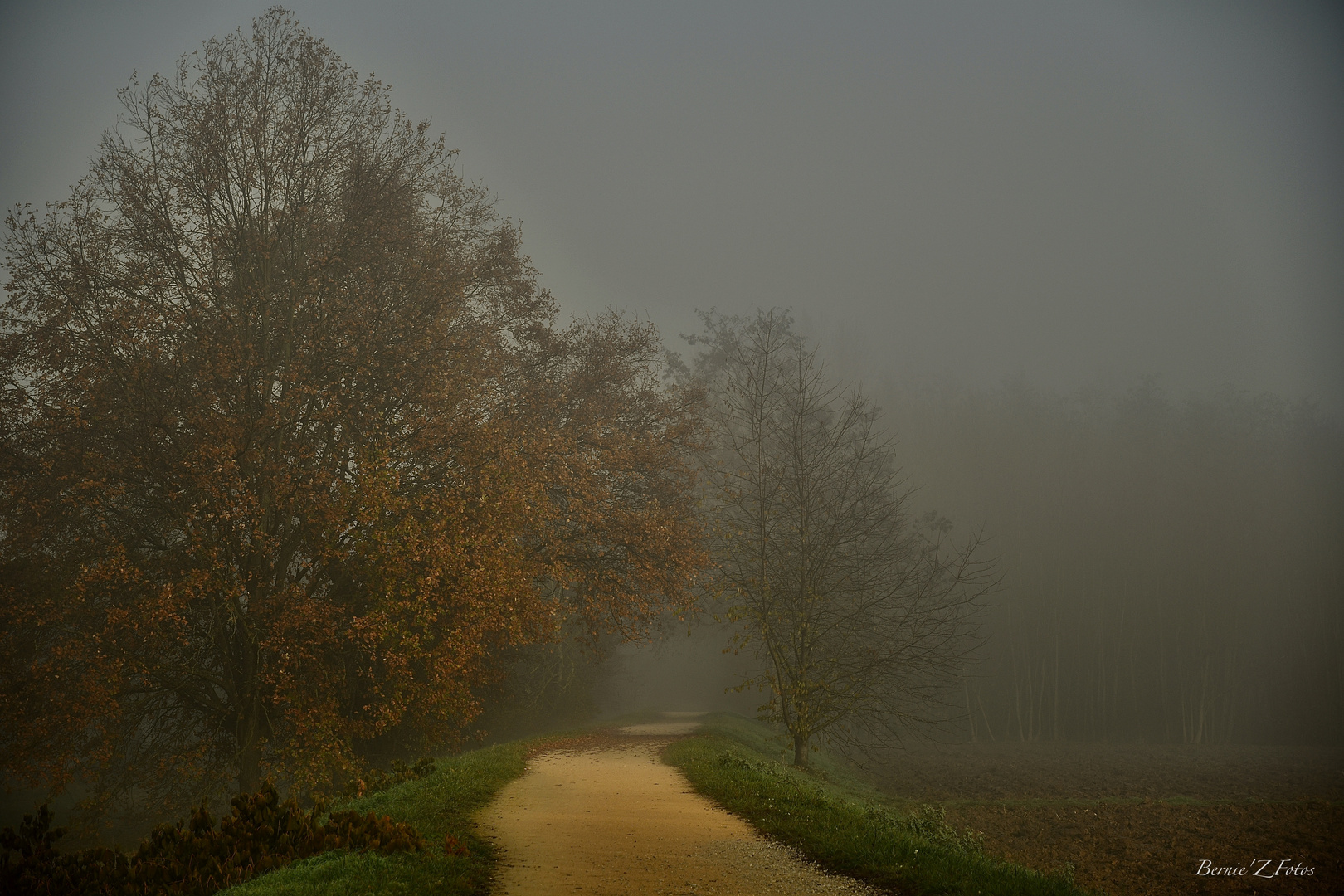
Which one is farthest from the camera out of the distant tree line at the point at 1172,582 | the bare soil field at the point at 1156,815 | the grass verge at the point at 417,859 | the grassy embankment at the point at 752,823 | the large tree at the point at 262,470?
the distant tree line at the point at 1172,582

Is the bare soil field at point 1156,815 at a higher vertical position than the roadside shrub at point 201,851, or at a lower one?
lower

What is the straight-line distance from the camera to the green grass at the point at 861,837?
19.6ft

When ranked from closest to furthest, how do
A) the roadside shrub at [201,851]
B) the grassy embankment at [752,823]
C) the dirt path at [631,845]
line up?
the grassy embankment at [752,823], the roadside shrub at [201,851], the dirt path at [631,845]

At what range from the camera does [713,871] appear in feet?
21.5

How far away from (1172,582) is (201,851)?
51387mm

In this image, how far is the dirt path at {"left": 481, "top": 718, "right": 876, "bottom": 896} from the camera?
6148 mm

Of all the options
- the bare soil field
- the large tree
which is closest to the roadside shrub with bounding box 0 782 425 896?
the large tree

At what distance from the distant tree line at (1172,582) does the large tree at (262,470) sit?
113ft

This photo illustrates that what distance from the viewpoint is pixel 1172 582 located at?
43.6 metres

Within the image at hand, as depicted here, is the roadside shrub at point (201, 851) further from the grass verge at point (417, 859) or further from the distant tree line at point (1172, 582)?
the distant tree line at point (1172, 582)

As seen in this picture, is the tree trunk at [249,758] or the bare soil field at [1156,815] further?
the tree trunk at [249,758]

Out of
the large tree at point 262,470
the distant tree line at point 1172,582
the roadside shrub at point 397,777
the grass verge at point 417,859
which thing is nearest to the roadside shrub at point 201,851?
the grass verge at point 417,859

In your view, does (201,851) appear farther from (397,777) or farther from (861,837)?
(861,837)

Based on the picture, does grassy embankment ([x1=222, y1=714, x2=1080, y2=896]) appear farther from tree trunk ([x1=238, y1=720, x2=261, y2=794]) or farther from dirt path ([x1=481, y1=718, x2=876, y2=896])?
tree trunk ([x1=238, y1=720, x2=261, y2=794])
